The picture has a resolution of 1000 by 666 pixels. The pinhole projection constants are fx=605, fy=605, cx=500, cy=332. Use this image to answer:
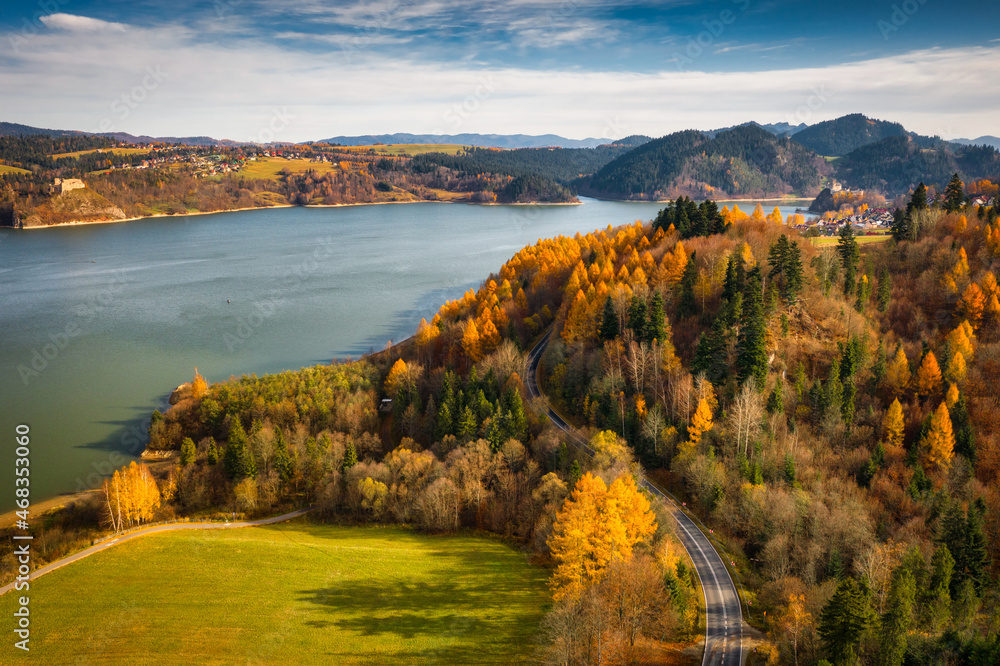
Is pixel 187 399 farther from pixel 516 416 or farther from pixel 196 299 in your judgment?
pixel 196 299

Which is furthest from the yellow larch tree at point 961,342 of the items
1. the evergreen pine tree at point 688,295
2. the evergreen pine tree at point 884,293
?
the evergreen pine tree at point 688,295

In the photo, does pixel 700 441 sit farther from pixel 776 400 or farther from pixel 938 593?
pixel 938 593

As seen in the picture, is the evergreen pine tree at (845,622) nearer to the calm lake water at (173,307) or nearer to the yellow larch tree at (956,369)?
the yellow larch tree at (956,369)

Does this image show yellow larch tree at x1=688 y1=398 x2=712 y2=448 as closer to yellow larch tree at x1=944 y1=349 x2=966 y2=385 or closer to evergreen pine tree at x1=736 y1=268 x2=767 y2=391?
evergreen pine tree at x1=736 y1=268 x2=767 y2=391

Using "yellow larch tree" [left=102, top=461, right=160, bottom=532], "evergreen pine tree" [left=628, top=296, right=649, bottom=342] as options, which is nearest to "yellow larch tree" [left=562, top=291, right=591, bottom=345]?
"evergreen pine tree" [left=628, top=296, right=649, bottom=342]

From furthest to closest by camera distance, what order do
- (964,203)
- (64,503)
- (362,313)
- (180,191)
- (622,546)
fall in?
(180,191), (362,313), (964,203), (64,503), (622,546)

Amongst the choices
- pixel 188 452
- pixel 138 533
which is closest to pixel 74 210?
pixel 188 452

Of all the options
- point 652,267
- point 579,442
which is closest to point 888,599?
point 579,442
